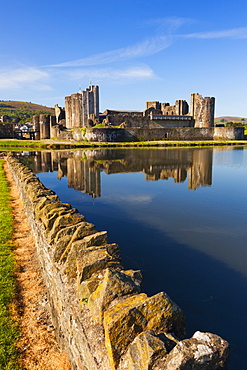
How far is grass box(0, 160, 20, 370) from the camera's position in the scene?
390 cm

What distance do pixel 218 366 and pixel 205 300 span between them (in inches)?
149

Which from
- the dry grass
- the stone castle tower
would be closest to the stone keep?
the stone castle tower

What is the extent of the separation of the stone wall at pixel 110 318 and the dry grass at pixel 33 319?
0.22 meters

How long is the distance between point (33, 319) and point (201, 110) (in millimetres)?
67914

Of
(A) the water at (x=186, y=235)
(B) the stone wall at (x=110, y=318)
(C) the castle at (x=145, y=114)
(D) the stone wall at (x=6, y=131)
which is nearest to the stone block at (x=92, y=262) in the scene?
(B) the stone wall at (x=110, y=318)

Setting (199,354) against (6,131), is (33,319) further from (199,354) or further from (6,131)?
(6,131)

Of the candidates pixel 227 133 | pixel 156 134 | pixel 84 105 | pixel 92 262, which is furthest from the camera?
pixel 227 133

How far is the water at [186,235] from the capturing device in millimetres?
5547

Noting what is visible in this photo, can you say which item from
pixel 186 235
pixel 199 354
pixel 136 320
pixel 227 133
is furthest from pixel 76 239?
pixel 227 133

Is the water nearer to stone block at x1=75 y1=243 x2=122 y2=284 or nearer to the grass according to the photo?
stone block at x1=75 y1=243 x2=122 y2=284

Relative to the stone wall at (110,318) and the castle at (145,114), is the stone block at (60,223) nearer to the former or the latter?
the stone wall at (110,318)

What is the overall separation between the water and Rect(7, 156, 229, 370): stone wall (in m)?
2.24

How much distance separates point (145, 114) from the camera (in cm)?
6800

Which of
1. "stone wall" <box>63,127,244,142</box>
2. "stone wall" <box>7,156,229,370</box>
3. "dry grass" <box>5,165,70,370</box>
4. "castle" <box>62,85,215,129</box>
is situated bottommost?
"dry grass" <box>5,165,70,370</box>
